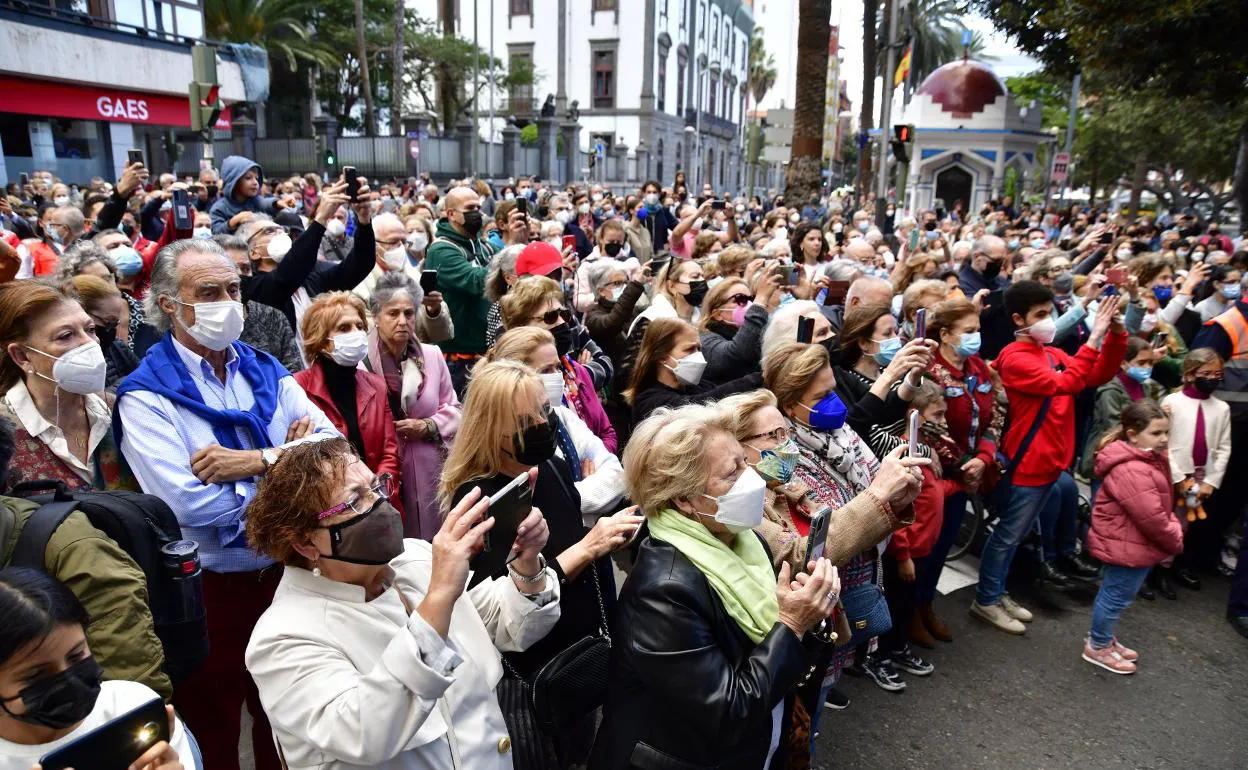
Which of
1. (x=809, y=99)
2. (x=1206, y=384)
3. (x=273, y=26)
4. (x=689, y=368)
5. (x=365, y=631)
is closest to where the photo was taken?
(x=365, y=631)

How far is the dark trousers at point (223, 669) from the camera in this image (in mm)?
3053

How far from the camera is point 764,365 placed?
13.5 feet

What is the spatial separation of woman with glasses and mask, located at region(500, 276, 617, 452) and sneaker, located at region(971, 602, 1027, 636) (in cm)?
266

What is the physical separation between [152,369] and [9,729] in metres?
1.65

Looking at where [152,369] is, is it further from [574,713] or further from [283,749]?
[574,713]

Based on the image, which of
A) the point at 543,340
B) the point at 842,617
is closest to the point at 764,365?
the point at 543,340

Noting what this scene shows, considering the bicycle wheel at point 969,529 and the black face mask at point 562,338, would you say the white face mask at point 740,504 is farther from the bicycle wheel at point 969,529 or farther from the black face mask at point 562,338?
the bicycle wheel at point 969,529

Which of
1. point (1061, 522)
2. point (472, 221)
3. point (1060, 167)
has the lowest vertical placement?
point (1061, 522)

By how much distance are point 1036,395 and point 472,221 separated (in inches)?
154

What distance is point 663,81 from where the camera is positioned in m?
57.7

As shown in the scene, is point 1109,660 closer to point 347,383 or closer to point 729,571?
point 729,571

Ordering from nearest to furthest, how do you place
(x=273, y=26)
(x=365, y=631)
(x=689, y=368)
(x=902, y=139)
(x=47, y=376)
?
(x=365, y=631) → (x=47, y=376) → (x=689, y=368) → (x=902, y=139) → (x=273, y=26)

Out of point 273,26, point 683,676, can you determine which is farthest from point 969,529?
point 273,26

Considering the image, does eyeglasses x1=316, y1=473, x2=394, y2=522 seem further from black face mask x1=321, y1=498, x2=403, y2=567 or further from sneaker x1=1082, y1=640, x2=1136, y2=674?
sneaker x1=1082, y1=640, x2=1136, y2=674
